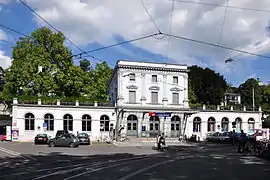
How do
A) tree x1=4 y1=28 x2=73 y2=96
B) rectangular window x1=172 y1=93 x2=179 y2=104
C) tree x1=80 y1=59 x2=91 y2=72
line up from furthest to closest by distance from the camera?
tree x1=80 y1=59 x2=91 y2=72, rectangular window x1=172 y1=93 x2=179 y2=104, tree x1=4 y1=28 x2=73 y2=96

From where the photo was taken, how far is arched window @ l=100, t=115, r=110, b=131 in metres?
54.2

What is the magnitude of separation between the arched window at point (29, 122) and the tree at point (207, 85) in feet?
112

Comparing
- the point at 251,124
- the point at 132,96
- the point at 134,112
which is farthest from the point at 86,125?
the point at 251,124

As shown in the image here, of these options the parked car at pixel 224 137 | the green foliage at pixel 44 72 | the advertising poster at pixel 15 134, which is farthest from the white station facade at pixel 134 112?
the parked car at pixel 224 137

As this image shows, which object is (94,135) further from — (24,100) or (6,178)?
(6,178)

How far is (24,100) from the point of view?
50.8 metres

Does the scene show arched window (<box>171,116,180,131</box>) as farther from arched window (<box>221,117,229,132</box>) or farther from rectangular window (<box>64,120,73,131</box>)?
rectangular window (<box>64,120,73,131</box>)

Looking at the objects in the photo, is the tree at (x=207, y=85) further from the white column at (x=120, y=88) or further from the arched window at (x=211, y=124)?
the white column at (x=120, y=88)

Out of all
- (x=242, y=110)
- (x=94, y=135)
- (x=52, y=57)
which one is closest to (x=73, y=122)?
(x=94, y=135)

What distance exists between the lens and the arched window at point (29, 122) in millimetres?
50341

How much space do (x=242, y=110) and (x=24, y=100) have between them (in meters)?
36.3

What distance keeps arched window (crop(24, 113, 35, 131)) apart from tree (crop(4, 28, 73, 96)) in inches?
189

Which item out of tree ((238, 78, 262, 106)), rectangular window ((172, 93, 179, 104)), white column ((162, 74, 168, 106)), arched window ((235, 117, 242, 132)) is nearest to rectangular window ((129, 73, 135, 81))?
white column ((162, 74, 168, 106))

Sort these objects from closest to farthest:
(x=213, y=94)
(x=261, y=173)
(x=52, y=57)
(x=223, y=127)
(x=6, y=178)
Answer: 1. (x=6, y=178)
2. (x=261, y=173)
3. (x=52, y=57)
4. (x=223, y=127)
5. (x=213, y=94)
